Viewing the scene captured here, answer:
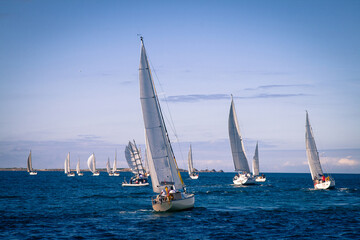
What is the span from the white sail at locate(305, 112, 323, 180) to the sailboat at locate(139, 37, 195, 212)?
134 feet

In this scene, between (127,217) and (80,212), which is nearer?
(127,217)

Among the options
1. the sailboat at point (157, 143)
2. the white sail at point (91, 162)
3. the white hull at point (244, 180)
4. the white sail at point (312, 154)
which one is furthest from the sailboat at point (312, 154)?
the white sail at point (91, 162)

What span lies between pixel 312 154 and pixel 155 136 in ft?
143

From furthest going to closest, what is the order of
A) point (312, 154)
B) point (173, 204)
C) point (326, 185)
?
point (312, 154), point (326, 185), point (173, 204)

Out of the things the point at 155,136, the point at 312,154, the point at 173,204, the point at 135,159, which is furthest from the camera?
the point at 135,159

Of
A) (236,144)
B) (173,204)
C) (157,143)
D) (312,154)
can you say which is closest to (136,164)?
(236,144)

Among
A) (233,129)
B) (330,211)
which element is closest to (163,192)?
(330,211)

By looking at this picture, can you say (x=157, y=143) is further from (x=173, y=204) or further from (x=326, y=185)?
(x=326, y=185)

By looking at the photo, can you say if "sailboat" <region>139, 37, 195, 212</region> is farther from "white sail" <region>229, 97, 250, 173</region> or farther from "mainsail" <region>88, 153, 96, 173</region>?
"mainsail" <region>88, 153, 96, 173</region>

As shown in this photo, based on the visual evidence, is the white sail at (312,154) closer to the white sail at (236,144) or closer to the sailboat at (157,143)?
the white sail at (236,144)

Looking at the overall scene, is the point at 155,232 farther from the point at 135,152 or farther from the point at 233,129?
the point at 135,152

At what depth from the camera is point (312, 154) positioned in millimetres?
73000

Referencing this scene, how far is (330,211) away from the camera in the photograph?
1578 inches

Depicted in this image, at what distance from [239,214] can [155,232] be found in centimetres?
1204
